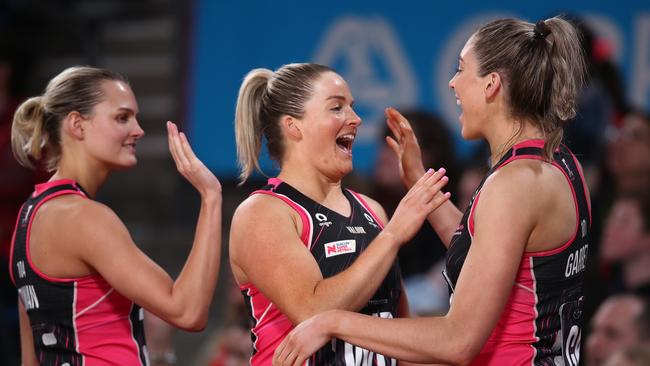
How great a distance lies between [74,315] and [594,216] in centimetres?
319

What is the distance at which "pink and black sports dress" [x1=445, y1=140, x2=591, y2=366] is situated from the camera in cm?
234

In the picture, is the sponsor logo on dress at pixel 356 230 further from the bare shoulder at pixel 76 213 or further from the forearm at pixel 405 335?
the bare shoulder at pixel 76 213

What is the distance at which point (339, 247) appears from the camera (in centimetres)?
265

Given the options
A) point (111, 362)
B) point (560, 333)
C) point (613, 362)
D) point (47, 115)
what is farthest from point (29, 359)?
point (613, 362)

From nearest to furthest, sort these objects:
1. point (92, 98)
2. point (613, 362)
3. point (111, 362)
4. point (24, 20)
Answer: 1. point (111, 362)
2. point (92, 98)
3. point (613, 362)
4. point (24, 20)

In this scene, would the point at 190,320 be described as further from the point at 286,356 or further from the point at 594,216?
the point at 594,216

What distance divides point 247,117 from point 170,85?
14.0 feet

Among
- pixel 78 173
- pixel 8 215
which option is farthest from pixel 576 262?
pixel 8 215

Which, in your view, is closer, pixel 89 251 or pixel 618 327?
pixel 89 251

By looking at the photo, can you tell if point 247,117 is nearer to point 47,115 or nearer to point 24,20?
point 47,115

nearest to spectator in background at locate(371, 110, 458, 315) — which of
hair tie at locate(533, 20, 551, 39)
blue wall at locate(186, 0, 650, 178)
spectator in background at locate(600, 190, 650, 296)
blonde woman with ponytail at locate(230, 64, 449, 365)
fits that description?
blue wall at locate(186, 0, 650, 178)

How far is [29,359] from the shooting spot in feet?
9.84

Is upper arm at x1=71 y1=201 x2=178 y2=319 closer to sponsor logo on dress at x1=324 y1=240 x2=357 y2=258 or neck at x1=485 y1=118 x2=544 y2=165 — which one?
sponsor logo on dress at x1=324 y1=240 x2=357 y2=258

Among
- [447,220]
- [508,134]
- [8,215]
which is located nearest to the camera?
[508,134]
